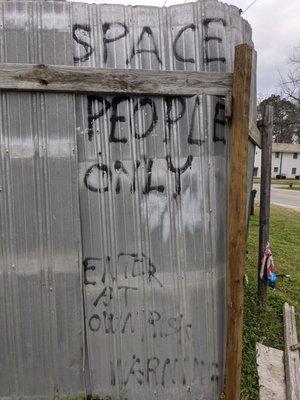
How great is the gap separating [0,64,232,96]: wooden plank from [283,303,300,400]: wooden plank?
283 centimetres

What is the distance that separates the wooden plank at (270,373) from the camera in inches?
147

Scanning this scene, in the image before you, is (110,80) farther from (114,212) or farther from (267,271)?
(267,271)

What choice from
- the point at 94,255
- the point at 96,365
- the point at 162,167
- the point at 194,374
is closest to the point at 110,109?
the point at 162,167

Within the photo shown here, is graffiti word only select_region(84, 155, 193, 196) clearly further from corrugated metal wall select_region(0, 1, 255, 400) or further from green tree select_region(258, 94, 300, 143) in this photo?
green tree select_region(258, 94, 300, 143)

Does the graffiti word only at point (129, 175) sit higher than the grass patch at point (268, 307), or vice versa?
the graffiti word only at point (129, 175)

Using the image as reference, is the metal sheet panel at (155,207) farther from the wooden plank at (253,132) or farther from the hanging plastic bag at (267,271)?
the hanging plastic bag at (267,271)

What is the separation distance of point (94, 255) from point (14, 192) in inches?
32.2

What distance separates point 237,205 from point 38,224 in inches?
63.2

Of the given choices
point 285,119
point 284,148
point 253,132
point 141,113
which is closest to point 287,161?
point 284,148

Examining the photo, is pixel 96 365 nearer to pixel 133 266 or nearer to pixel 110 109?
pixel 133 266

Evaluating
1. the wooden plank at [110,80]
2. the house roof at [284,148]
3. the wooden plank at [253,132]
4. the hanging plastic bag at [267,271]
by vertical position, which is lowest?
the hanging plastic bag at [267,271]

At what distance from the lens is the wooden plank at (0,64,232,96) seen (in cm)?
291

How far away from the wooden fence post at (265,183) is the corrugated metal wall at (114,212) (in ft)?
6.92

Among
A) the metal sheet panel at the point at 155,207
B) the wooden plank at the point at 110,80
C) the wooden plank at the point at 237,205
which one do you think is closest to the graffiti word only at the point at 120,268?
the metal sheet panel at the point at 155,207
